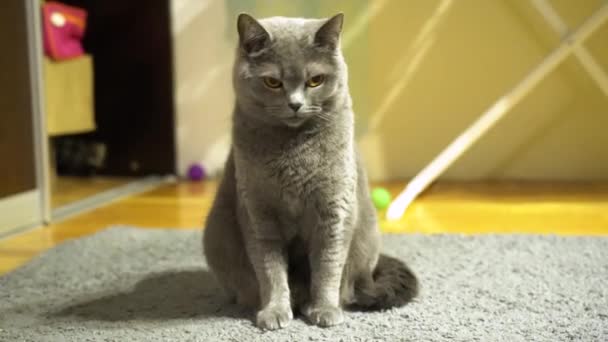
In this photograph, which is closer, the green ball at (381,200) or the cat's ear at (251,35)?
the cat's ear at (251,35)

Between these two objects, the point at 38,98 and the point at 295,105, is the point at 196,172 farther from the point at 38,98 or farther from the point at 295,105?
the point at 295,105

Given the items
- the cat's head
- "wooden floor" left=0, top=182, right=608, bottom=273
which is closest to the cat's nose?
the cat's head

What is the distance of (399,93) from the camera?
2539mm

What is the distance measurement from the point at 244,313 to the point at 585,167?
6.07ft

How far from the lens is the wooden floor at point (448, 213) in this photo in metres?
1.77

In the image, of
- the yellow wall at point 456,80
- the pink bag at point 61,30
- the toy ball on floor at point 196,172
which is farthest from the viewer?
the toy ball on floor at point 196,172

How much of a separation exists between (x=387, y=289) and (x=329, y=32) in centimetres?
50

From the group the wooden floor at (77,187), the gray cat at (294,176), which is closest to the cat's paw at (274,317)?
the gray cat at (294,176)

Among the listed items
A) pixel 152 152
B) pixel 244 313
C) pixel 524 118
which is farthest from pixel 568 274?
pixel 152 152

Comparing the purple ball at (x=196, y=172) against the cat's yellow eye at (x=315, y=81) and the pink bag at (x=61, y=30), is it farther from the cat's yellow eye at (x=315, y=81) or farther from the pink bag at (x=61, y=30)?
the cat's yellow eye at (x=315, y=81)

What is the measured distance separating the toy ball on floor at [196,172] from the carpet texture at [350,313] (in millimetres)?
934

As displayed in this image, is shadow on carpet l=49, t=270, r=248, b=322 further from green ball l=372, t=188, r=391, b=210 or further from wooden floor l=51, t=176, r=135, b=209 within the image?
wooden floor l=51, t=176, r=135, b=209

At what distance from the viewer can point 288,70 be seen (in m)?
1.02

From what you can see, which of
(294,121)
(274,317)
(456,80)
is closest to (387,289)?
(274,317)
